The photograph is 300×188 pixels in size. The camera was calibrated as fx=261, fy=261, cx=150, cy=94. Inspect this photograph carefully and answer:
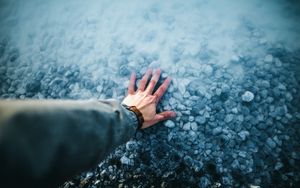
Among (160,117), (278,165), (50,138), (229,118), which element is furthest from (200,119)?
(50,138)

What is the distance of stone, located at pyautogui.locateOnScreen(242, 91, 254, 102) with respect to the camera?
2.37m

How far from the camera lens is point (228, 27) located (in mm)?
2732

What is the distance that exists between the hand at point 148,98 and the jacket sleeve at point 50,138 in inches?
30.2

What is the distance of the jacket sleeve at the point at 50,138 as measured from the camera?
931mm

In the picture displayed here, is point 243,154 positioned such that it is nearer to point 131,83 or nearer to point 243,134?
point 243,134

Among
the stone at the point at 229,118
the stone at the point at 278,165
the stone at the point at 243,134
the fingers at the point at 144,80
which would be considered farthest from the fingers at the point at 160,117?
the stone at the point at 278,165

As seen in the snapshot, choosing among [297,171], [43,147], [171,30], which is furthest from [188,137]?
[43,147]

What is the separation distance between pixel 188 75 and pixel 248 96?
0.59 metres

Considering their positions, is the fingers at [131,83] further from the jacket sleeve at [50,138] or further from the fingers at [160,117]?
the jacket sleeve at [50,138]

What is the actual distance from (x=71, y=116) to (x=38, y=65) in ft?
7.20

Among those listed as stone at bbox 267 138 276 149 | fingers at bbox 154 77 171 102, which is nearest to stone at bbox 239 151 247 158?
stone at bbox 267 138 276 149

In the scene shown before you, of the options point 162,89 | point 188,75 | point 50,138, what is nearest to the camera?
point 50,138

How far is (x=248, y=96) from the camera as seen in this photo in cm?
238

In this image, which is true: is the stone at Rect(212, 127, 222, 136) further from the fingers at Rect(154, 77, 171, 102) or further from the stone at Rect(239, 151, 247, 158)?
the fingers at Rect(154, 77, 171, 102)
